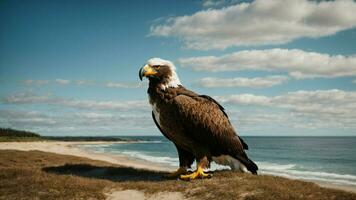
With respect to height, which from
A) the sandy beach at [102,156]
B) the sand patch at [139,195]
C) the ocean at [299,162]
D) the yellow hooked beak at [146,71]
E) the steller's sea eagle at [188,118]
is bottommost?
the ocean at [299,162]

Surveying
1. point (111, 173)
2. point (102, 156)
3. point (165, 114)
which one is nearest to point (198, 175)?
point (165, 114)

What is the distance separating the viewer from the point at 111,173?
16.0m

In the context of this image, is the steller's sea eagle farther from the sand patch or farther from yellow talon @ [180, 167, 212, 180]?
the sand patch

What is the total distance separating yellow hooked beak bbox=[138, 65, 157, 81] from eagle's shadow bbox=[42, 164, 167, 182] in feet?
13.1

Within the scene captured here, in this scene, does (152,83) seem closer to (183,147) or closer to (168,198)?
(183,147)

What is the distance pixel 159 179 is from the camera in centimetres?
1338

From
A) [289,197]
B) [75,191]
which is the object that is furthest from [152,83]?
[289,197]

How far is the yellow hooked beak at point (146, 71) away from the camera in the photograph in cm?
1145

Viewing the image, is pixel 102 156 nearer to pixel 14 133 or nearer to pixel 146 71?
pixel 14 133

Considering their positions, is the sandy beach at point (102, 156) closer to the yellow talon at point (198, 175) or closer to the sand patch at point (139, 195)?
the yellow talon at point (198, 175)

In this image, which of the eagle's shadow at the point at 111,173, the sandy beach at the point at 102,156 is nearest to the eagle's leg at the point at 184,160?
the eagle's shadow at the point at 111,173

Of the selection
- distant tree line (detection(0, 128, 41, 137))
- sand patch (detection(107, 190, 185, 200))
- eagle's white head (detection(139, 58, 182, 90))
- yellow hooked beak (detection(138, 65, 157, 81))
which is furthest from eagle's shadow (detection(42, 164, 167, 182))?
distant tree line (detection(0, 128, 41, 137))

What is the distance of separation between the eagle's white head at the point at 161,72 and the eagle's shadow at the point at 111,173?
3.60 meters

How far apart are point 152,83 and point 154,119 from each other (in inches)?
49.3
